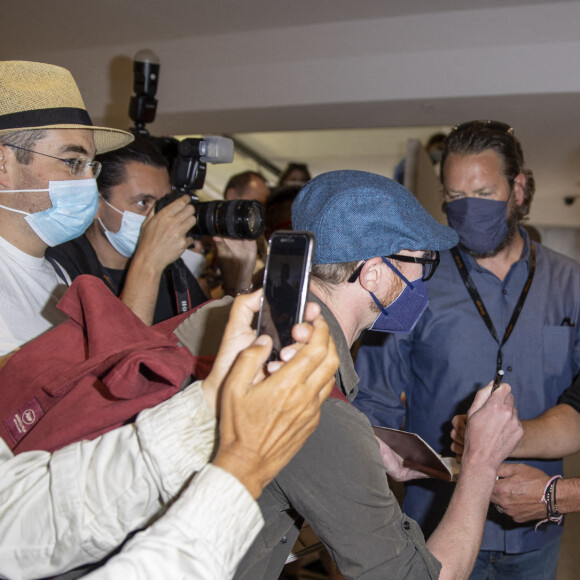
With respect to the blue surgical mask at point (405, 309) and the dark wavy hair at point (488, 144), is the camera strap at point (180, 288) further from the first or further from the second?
the dark wavy hair at point (488, 144)

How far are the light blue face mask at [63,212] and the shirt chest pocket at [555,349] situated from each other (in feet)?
4.97

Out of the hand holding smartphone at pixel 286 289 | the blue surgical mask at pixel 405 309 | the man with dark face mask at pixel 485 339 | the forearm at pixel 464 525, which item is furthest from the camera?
the man with dark face mask at pixel 485 339

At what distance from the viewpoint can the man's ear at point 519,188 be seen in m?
2.19

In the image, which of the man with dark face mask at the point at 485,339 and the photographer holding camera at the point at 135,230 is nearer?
the man with dark face mask at the point at 485,339

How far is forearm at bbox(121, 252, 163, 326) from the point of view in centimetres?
194

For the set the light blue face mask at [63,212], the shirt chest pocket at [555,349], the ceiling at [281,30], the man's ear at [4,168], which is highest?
the ceiling at [281,30]

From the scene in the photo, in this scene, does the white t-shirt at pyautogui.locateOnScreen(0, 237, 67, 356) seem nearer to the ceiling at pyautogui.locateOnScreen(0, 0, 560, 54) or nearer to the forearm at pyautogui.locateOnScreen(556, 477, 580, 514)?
the forearm at pyautogui.locateOnScreen(556, 477, 580, 514)

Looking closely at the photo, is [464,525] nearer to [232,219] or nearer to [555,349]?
[555,349]

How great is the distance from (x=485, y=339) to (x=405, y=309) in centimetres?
65

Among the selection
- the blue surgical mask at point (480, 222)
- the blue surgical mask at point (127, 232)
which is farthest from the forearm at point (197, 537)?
the blue surgical mask at point (127, 232)

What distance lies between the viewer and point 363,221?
1212 millimetres

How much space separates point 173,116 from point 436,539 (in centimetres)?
462

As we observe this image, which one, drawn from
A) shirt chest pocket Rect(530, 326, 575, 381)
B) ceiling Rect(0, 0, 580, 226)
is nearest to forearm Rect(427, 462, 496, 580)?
shirt chest pocket Rect(530, 326, 575, 381)

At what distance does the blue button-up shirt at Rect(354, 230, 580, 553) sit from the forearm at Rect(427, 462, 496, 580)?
68cm
